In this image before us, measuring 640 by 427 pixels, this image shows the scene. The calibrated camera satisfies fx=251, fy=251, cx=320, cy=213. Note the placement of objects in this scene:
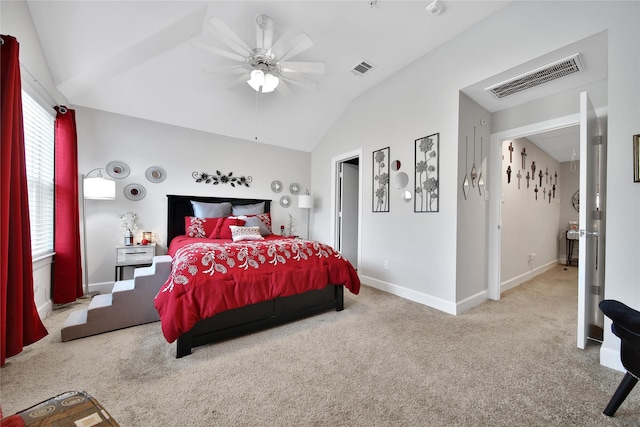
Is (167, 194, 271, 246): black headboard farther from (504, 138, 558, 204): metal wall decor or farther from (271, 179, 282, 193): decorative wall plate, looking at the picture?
(504, 138, 558, 204): metal wall decor

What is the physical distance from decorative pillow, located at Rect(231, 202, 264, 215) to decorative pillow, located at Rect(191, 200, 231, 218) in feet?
0.68

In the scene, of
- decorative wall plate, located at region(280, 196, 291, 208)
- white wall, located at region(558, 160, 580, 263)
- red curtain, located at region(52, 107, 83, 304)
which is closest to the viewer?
red curtain, located at region(52, 107, 83, 304)

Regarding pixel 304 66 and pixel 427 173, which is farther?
pixel 427 173

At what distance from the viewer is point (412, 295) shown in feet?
10.4

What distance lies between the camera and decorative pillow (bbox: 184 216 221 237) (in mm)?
3564

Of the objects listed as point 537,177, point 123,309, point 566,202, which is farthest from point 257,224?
point 566,202

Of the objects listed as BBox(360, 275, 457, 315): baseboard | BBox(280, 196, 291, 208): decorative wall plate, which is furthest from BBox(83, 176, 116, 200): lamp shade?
BBox(360, 275, 457, 315): baseboard

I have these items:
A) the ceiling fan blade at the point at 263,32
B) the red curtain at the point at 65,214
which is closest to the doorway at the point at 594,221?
the ceiling fan blade at the point at 263,32

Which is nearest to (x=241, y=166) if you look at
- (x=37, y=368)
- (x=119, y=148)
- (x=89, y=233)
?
(x=119, y=148)

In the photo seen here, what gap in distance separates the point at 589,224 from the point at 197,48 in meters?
4.01

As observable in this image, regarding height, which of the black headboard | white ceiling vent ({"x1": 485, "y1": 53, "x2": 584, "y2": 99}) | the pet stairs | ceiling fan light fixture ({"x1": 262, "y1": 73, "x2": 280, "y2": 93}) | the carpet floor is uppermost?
ceiling fan light fixture ({"x1": 262, "y1": 73, "x2": 280, "y2": 93})

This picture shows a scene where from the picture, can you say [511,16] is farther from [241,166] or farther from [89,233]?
[89,233]

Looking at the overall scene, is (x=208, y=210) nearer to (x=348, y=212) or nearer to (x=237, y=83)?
(x=237, y=83)

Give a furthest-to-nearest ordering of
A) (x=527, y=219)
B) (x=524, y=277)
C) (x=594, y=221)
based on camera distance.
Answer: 1. (x=527, y=219)
2. (x=524, y=277)
3. (x=594, y=221)
